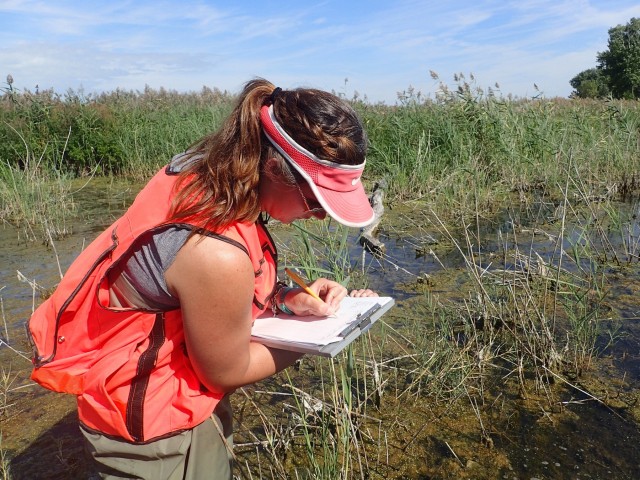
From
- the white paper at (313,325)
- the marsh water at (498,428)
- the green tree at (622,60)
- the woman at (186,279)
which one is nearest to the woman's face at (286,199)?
the woman at (186,279)

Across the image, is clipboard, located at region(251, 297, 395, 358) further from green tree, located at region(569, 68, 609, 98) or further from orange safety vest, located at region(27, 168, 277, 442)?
green tree, located at region(569, 68, 609, 98)

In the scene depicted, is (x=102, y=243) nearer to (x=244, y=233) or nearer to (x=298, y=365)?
(x=244, y=233)

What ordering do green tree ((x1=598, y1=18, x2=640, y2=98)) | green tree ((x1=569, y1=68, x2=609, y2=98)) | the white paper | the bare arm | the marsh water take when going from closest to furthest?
1. the bare arm
2. the white paper
3. the marsh water
4. green tree ((x1=598, y1=18, x2=640, y2=98))
5. green tree ((x1=569, y1=68, x2=609, y2=98))

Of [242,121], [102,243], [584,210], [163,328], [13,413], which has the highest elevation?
[242,121]

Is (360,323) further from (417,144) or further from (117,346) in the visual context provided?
(417,144)

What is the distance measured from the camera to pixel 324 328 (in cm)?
157

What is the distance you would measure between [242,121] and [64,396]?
2.03 metres

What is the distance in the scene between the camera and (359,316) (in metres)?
1.60

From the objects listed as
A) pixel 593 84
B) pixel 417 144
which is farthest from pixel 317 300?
pixel 593 84

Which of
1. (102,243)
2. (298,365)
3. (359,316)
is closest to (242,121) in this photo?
(102,243)

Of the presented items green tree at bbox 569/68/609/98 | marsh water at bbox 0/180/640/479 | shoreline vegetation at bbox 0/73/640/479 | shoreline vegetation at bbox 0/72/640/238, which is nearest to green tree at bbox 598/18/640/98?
green tree at bbox 569/68/609/98

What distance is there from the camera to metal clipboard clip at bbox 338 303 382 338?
1511 mm

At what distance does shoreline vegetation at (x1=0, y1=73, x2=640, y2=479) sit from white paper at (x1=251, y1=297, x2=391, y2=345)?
0.35 m

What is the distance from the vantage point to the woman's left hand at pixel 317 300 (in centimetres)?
169
